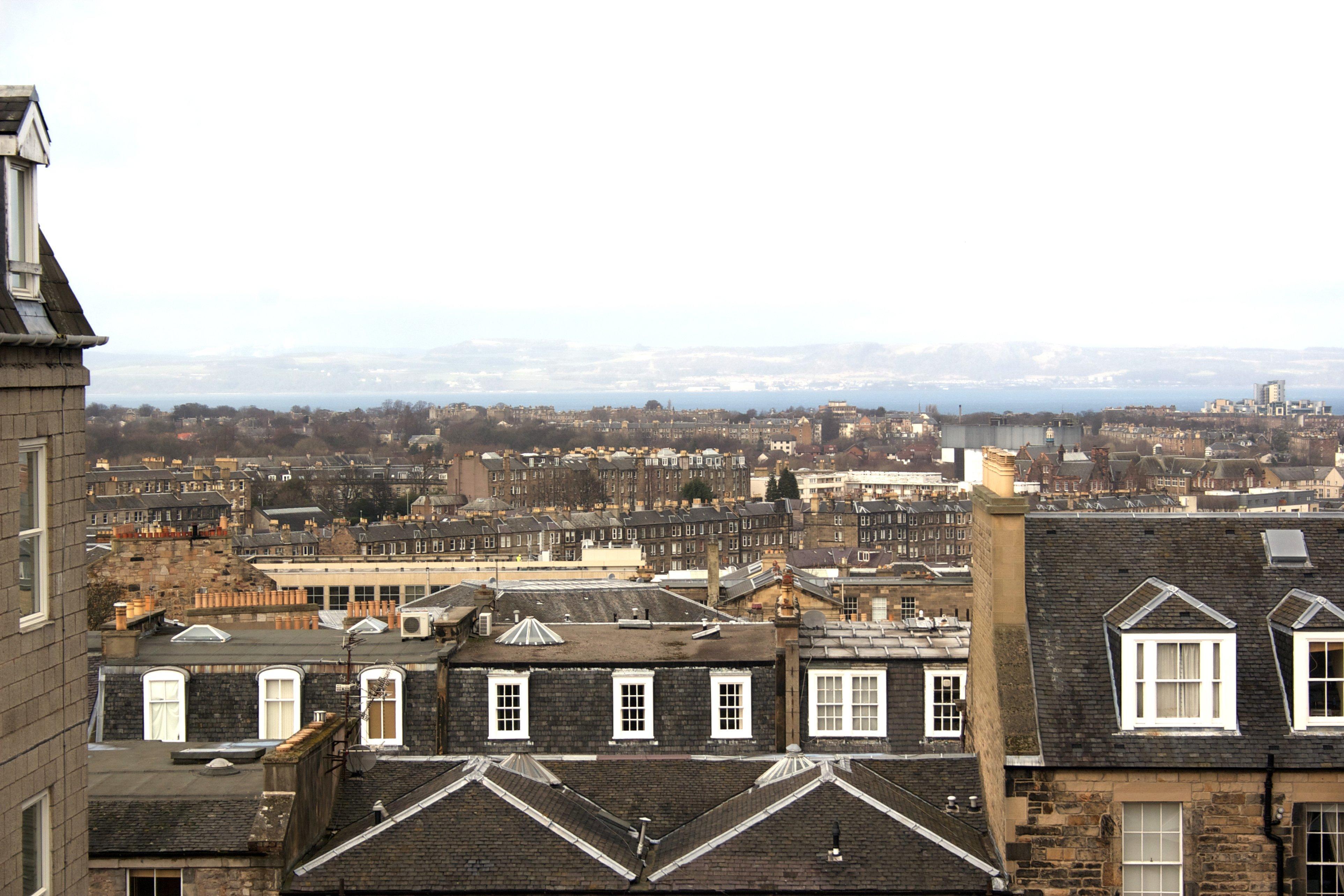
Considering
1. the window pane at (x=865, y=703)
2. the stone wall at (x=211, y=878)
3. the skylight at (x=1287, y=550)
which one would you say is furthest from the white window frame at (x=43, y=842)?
the skylight at (x=1287, y=550)

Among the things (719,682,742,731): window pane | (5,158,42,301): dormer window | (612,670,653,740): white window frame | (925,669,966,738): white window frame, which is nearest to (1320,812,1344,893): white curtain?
(925,669,966,738): white window frame

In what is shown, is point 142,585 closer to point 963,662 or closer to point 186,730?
point 186,730

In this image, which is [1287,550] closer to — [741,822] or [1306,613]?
[1306,613]

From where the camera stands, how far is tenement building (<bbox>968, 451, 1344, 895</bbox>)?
57.7ft

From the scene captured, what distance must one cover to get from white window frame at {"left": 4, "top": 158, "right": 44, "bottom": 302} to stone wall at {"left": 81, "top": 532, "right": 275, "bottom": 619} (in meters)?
33.6

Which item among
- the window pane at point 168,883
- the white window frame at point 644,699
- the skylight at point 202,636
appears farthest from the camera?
the skylight at point 202,636

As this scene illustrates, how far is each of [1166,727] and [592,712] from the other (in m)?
9.66

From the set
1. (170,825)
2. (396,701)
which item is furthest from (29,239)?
(396,701)

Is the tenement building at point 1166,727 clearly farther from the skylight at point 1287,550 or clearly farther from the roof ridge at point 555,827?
the roof ridge at point 555,827

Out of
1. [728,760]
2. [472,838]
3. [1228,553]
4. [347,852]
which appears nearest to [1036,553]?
[1228,553]

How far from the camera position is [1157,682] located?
18.1 m

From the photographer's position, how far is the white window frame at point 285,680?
24.0 m

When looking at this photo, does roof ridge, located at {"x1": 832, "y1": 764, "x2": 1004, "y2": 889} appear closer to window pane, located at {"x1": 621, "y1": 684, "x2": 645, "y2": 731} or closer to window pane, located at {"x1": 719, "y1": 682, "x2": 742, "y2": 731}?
window pane, located at {"x1": 719, "y1": 682, "x2": 742, "y2": 731}

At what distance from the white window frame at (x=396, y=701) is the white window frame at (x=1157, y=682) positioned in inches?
466
